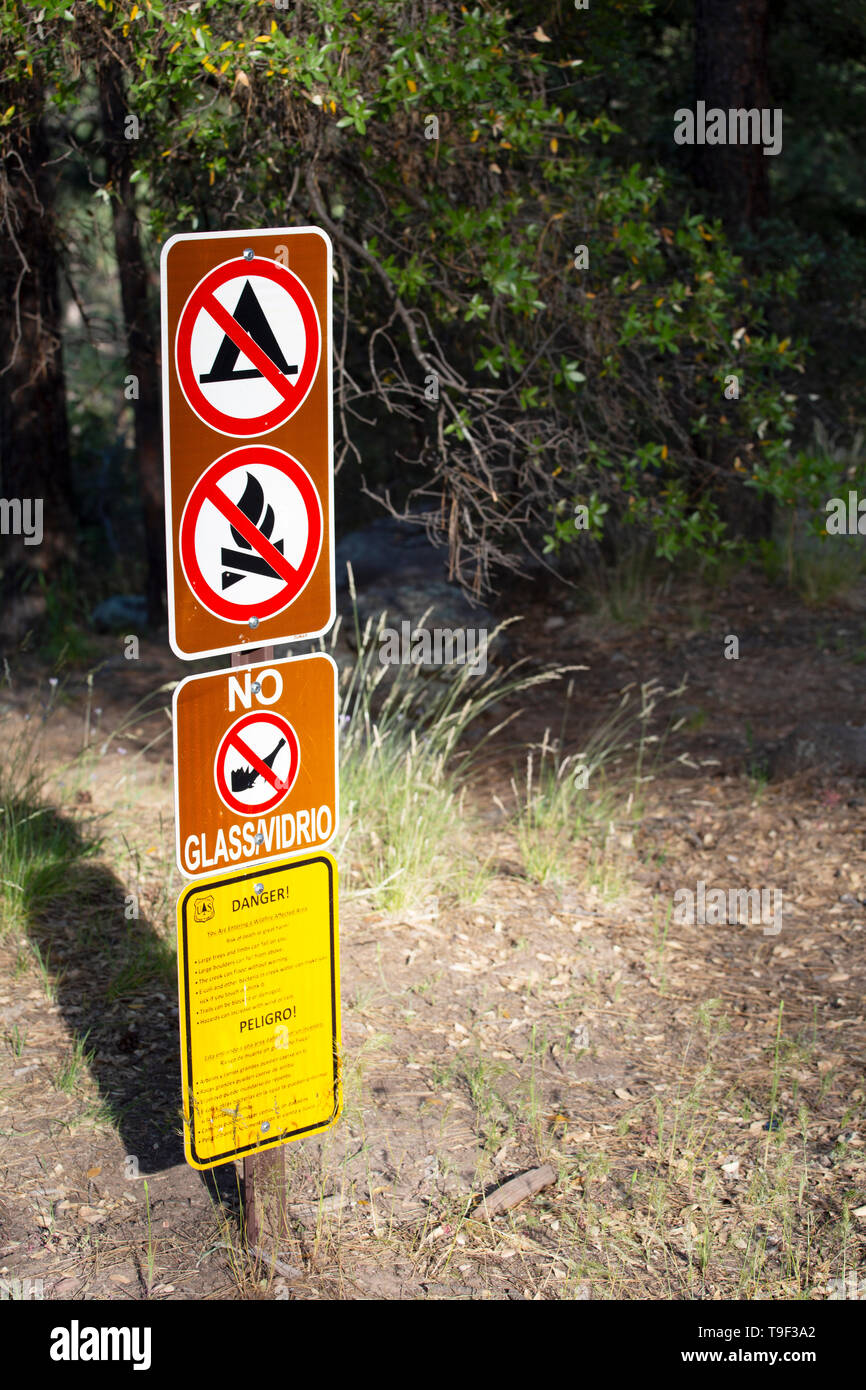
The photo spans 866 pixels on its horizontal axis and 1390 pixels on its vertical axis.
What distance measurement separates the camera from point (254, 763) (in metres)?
2.90

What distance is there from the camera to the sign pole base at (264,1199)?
3131 millimetres

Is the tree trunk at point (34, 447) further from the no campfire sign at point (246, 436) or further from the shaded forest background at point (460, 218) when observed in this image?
the no campfire sign at point (246, 436)

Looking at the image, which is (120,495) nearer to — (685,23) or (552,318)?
(685,23)

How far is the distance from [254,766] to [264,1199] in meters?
1.13

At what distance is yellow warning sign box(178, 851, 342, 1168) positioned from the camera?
2.88 m

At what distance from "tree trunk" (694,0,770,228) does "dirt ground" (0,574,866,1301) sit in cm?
493

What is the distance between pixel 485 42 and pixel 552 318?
1262mm

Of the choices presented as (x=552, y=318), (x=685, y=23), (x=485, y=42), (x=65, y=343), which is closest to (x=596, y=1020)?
(x=552, y=318)

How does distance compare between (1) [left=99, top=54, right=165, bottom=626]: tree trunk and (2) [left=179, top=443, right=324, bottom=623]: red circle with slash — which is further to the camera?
(1) [left=99, top=54, right=165, bottom=626]: tree trunk

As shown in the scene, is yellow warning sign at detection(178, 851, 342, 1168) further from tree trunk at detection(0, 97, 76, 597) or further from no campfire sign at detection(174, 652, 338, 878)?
tree trunk at detection(0, 97, 76, 597)
